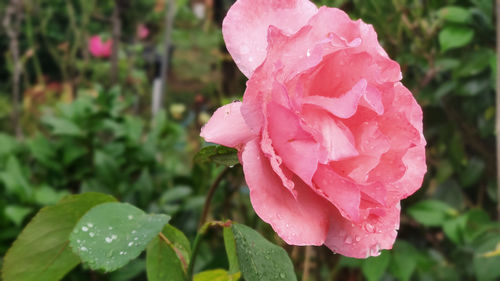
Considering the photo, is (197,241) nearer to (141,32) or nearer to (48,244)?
(48,244)

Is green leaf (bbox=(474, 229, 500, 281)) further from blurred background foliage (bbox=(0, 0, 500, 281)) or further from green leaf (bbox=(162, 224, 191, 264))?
green leaf (bbox=(162, 224, 191, 264))

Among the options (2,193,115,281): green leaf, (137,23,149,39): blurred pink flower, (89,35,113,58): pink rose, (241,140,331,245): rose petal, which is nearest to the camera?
(241,140,331,245): rose petal

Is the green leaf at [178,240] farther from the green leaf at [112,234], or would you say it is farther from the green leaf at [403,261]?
the green leaf at [403,261]

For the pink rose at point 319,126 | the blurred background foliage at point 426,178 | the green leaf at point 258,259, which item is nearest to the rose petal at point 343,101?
the pink rose at point 319,126

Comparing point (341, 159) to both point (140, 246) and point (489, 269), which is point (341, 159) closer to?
point (140, 246)

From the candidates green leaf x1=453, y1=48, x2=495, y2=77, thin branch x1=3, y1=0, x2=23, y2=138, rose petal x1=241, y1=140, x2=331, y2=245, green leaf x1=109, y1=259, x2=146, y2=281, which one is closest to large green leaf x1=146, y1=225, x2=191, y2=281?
rose petal x1=241, y1=140, x2=331, y2=245
